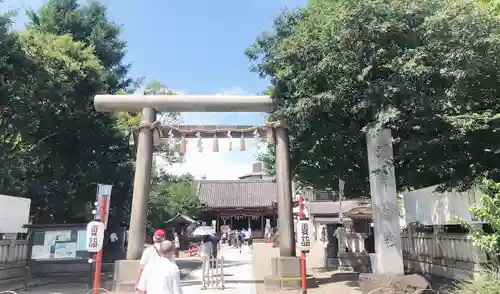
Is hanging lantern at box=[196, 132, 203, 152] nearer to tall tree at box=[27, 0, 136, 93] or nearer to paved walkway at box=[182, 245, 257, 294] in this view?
paved walkway at box=[182, 245, 257, 294]

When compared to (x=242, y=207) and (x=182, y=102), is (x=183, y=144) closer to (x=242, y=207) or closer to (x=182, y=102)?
(x=182, y=102)

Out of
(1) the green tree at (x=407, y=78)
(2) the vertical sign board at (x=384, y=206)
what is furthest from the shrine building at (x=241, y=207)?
(1) the green tree at (x=407, y=78)

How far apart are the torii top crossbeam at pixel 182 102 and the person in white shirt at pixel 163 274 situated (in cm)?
922

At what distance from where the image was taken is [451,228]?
1333 centimetres

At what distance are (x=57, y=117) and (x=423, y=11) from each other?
14.5m

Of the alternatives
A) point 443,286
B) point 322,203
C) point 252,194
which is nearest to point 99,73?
point 443,286

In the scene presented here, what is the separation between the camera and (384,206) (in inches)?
457

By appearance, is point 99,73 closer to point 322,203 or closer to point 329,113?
point 329,113

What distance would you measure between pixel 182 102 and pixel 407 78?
24.2 ft

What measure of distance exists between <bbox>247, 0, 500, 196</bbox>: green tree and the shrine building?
32.2 meters

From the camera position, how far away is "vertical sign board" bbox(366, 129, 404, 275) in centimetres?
1134

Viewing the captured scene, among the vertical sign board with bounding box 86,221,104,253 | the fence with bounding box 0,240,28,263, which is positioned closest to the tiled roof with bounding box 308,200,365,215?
the fence with bounding box 0,240,28,263

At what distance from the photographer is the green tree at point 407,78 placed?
9430 mm

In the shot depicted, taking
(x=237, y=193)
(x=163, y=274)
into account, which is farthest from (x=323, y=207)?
(x=163, y=274)
